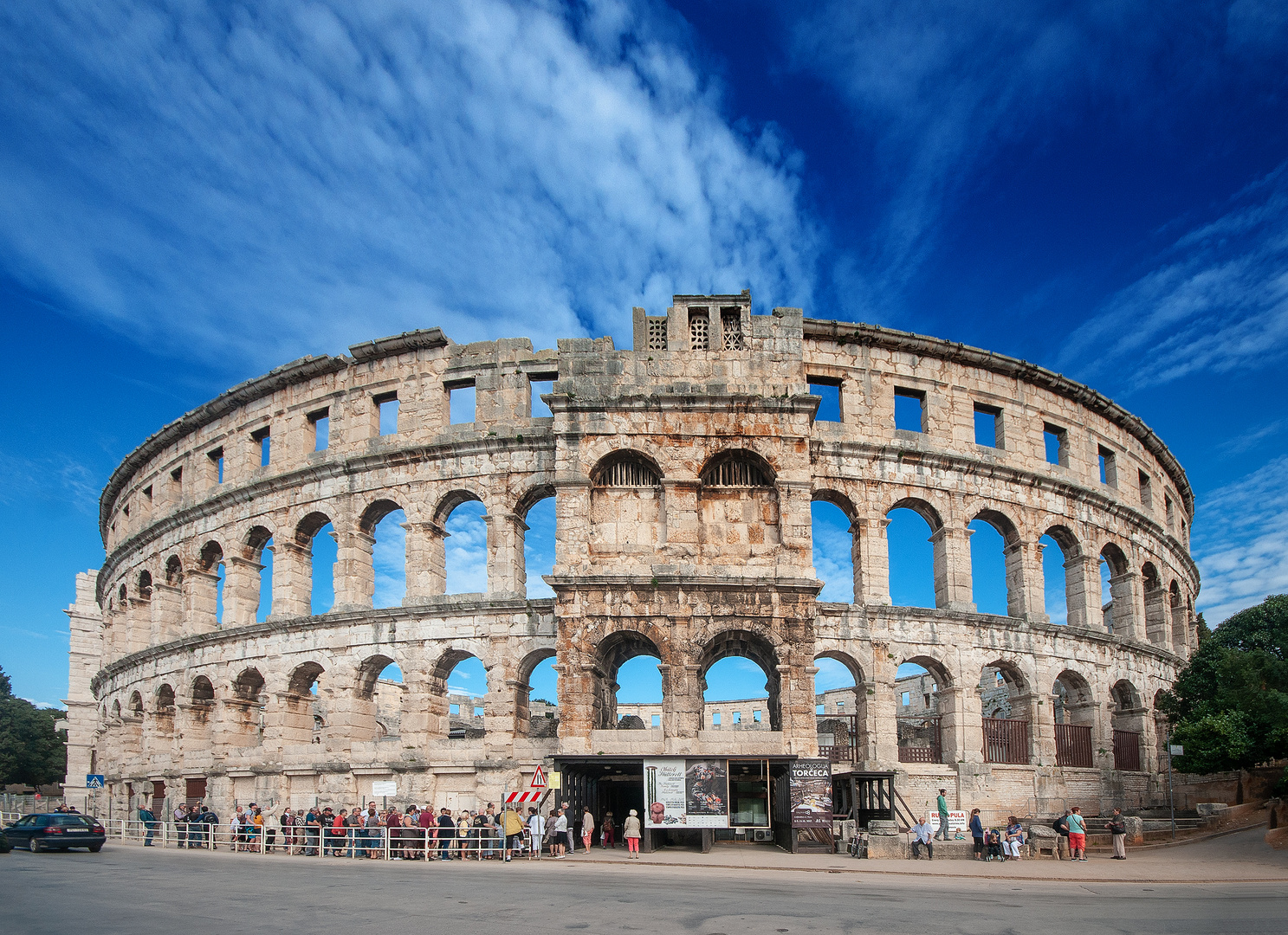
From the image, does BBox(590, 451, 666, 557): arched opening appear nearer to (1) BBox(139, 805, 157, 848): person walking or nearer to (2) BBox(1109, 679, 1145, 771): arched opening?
(1) BBox(139, 805, 157, 848): person walking

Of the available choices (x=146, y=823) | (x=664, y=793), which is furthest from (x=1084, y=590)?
(x=146, y=823)

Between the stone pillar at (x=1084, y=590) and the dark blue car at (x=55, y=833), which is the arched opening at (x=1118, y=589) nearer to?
the stone pillar at (x=1084, y=590)

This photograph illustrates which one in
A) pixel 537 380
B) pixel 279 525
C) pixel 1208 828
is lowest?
pixel 1208 828

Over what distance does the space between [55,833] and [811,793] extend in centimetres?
1735

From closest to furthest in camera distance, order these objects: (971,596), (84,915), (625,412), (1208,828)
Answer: (84,915), (625,412), (1208,828), (971,596)

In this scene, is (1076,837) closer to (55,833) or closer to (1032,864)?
(1032,864)

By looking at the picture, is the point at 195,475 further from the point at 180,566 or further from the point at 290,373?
the point at 290,373

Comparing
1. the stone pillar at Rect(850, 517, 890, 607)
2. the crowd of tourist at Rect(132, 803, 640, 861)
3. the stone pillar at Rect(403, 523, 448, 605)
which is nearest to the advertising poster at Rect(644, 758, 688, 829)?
the crowd of tourist at Rect(132, 803, 640, 861)

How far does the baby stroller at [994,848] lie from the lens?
815 inches

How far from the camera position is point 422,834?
2138 centimetres

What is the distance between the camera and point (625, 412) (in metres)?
23.7

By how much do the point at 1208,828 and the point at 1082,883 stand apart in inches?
465

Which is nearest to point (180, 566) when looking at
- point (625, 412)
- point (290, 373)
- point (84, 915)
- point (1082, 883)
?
point (290, 373)

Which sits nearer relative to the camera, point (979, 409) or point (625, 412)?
point (625, 412)
